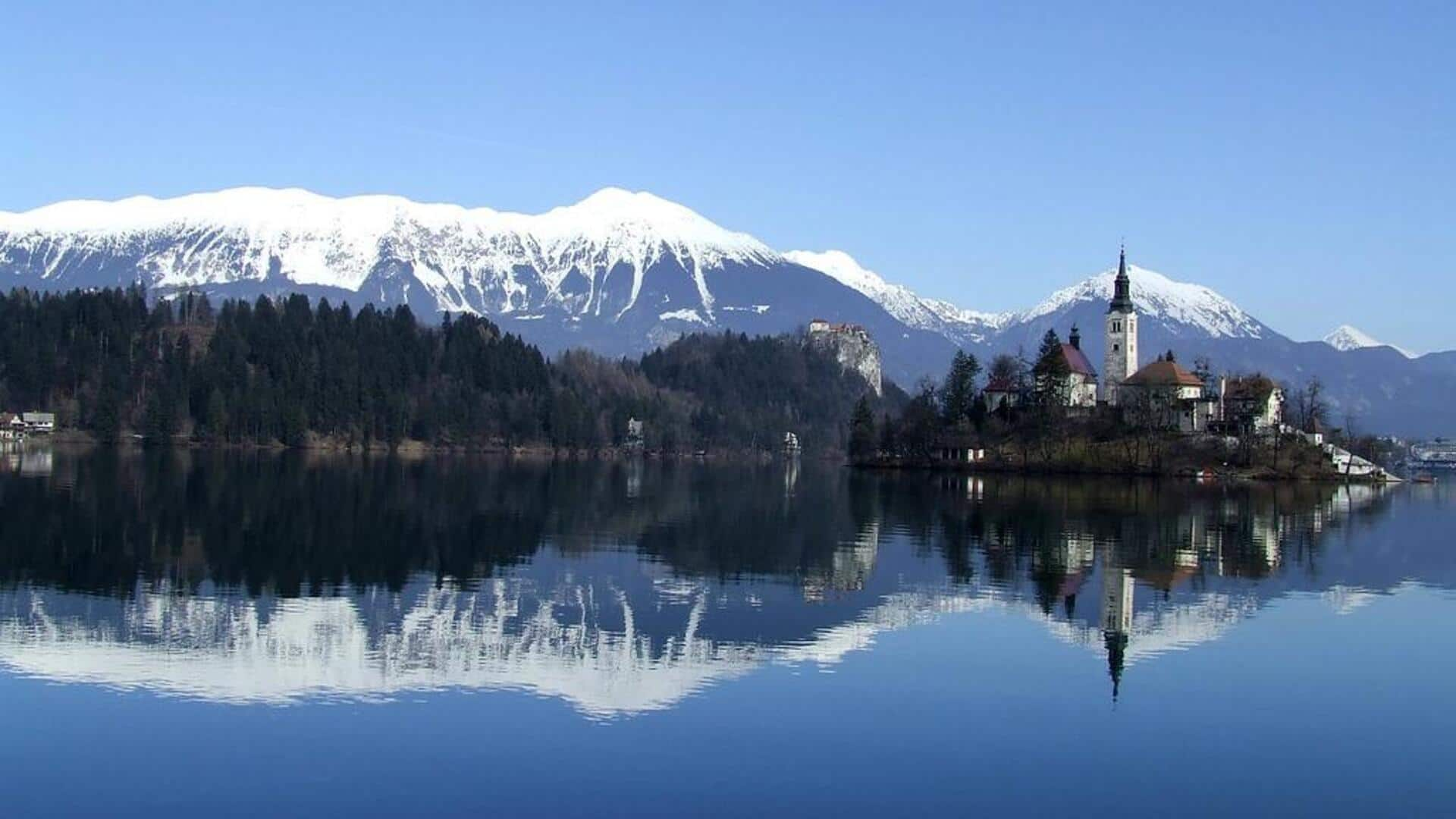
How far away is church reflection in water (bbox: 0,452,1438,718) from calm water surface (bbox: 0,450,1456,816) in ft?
0.72

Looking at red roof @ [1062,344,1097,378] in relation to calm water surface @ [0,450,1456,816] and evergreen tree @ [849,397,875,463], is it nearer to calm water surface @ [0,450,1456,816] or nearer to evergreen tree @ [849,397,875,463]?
evergreen tree @ [849,397,875,463]

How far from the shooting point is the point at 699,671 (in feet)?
109

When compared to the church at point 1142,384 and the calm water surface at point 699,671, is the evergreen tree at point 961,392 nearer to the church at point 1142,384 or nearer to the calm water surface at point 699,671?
the church at point 1142,384

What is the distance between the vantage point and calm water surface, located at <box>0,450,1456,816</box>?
23.9 metres

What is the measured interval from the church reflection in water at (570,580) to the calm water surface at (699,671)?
220 millimetres

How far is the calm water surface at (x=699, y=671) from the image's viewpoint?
2386 cm

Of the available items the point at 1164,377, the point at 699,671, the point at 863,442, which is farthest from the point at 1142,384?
the point at 699,671

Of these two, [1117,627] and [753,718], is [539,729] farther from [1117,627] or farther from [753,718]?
[1117,627]

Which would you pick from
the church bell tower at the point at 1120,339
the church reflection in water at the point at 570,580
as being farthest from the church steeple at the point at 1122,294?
the church reflection in water at the point at 570,580

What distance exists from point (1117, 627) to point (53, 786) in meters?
27.9

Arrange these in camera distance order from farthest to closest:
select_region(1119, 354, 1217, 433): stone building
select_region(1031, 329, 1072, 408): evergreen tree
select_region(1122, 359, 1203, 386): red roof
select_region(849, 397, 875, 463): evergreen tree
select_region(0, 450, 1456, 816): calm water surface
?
select_region(849, 397, 875, 463): evergreen tree < select_region(1031, 329, 1072, 408): evergreen tree < select_region(1122, 359, 1203, 386): red roof < select_region(1119, 354, 1217, 433): stone building < select_region(0, 450, 1456, 816): calm water surface

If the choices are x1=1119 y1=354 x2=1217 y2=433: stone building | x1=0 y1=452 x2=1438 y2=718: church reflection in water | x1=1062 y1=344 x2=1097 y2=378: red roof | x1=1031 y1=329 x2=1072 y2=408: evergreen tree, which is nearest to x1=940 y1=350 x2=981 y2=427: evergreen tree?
x1=1031 y1=329 x2=1072 y2=408: evergreen tree

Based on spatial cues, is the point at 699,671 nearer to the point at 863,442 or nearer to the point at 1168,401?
the point at 1168,401

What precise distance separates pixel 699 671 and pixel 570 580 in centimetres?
1609
